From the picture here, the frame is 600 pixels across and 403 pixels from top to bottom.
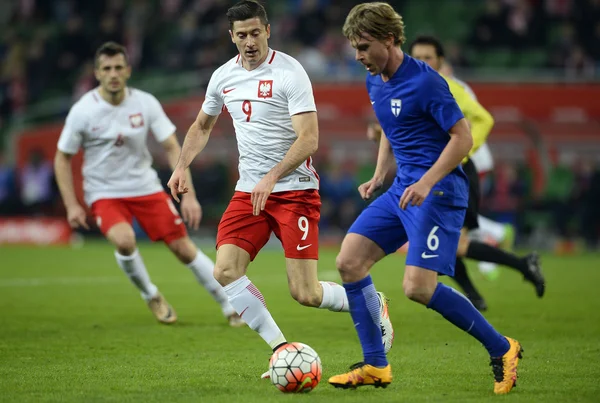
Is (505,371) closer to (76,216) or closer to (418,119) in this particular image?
(418,119)

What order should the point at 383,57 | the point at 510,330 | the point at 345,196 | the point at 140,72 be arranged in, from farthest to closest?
the point at 140,72
the point at 345,196
the point at 510,330
the point at 383,57

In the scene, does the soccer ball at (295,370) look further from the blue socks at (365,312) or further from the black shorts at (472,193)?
the black shorts at (472,193)

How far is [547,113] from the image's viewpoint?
71.2ft

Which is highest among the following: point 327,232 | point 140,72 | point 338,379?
point 338,379

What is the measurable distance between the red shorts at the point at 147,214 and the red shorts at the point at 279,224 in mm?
2706

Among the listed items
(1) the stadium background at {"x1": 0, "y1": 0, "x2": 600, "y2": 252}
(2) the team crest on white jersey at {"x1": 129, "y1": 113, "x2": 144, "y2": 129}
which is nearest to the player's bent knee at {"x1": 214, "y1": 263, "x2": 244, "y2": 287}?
(2) the team crest on white jersey at {"x1": 129, "y1": 113, "x2": 144, "y2": 129}

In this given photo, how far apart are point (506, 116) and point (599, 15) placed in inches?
131

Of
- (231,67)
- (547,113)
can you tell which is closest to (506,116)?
(547,113)

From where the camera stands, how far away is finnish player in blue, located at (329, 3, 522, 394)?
233 inches

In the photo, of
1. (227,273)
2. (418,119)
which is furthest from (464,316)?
(227,273)

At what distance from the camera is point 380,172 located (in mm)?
6785

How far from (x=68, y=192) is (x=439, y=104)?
466 centimetres

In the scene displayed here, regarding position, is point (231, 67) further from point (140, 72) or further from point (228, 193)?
point (140, 72)

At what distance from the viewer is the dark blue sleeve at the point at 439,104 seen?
5.90 meters
